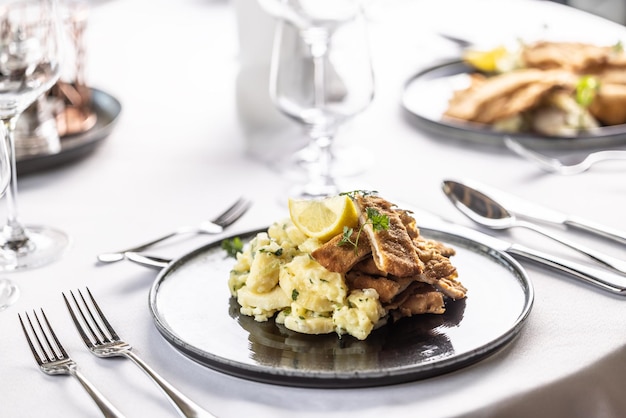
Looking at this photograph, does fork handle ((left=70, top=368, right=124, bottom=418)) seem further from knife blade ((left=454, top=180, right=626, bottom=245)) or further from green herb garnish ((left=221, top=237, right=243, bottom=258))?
knife blade ((left=454, top=180, right=626, bottom=245))

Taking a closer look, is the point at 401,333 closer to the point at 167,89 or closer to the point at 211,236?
the point at 211,236

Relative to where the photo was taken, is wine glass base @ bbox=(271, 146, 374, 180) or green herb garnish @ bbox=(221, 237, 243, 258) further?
wine glass base @ bbox=(271, 146, 374, 180)

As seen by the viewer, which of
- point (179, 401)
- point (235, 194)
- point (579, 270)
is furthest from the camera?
point (235, 194)

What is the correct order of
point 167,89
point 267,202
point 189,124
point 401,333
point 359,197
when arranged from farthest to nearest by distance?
point 167,89, point 189,124, point 267,202, point 359,197, point 401,333

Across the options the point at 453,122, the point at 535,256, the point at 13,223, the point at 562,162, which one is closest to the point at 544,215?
the point at 535,256

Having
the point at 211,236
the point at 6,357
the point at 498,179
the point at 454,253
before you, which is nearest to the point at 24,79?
the point at 211,236

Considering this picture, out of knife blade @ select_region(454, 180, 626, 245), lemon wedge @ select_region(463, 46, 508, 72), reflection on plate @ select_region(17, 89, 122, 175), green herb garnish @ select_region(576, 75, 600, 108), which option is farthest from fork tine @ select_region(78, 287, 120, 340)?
lemon wedge @ select_region(463, 46, 508, 72)

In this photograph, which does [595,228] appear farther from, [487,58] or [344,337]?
[487,58]
